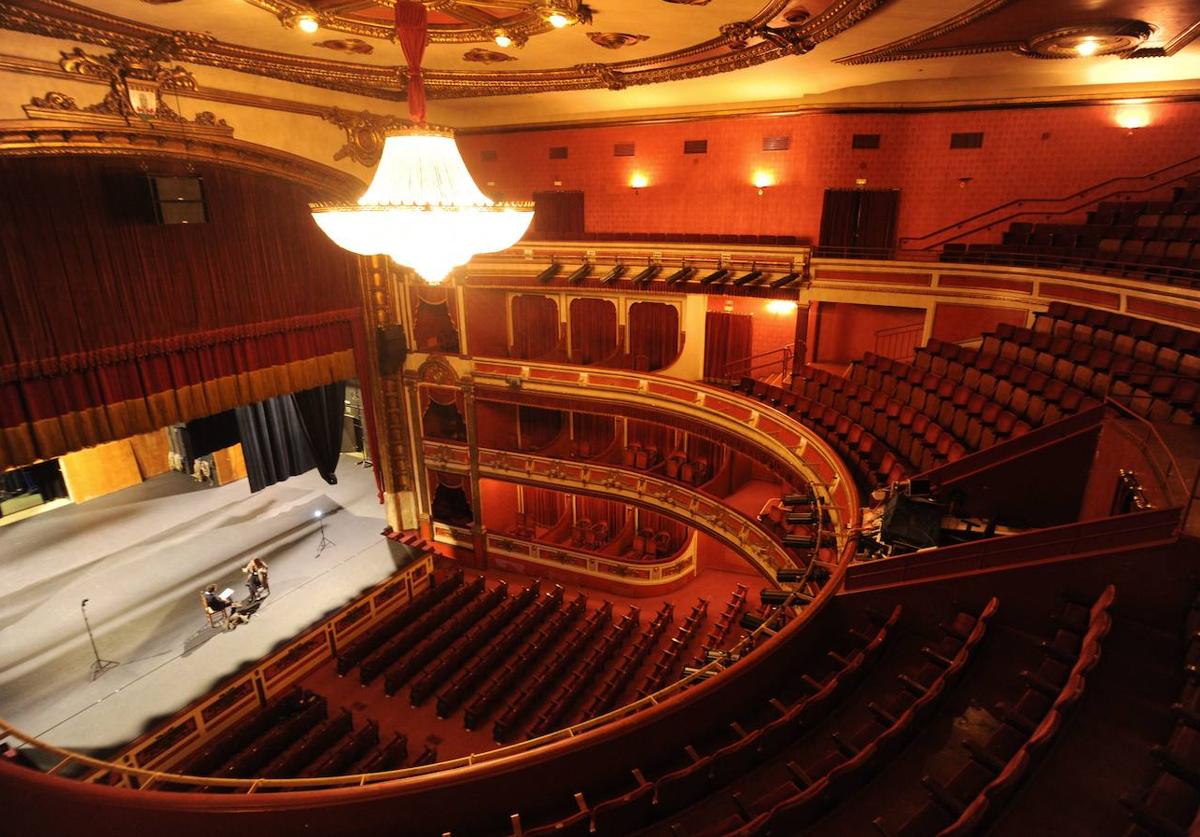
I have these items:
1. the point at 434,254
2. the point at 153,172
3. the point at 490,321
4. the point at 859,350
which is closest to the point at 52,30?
the point at 153,172

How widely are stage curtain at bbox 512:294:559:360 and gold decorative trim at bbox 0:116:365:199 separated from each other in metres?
4.52

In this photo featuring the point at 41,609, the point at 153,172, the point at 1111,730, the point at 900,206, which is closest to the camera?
the point at 1111,730

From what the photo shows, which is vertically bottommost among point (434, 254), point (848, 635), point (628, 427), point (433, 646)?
point (433, 646)

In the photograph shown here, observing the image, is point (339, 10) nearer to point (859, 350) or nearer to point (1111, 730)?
point (1111, 730)

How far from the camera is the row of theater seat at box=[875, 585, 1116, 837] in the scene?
2471 millimetres

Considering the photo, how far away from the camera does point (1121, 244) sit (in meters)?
7.11

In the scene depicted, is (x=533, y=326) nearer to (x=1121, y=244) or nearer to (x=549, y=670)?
(x=549, y=670)

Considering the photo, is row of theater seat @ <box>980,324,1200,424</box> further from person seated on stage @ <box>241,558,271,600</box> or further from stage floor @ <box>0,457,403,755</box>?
person seated on stage @ <box>241,558,271,600</box>

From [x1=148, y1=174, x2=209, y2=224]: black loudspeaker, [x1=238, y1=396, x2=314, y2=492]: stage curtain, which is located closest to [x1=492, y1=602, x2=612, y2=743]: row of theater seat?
[x1=238, y1=396, x2=314, y2=492]: stage curtain

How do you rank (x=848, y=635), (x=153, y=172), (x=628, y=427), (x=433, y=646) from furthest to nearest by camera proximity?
1. (x=628, y=427)
2. (x=433, y=646)
3. (x=153, y=172)
4. (x=848, y=635)

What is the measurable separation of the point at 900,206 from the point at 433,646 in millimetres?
9280

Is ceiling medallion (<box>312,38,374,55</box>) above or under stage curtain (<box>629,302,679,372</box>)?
above

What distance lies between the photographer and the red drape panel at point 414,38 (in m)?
3.57

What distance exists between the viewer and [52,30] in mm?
5434
